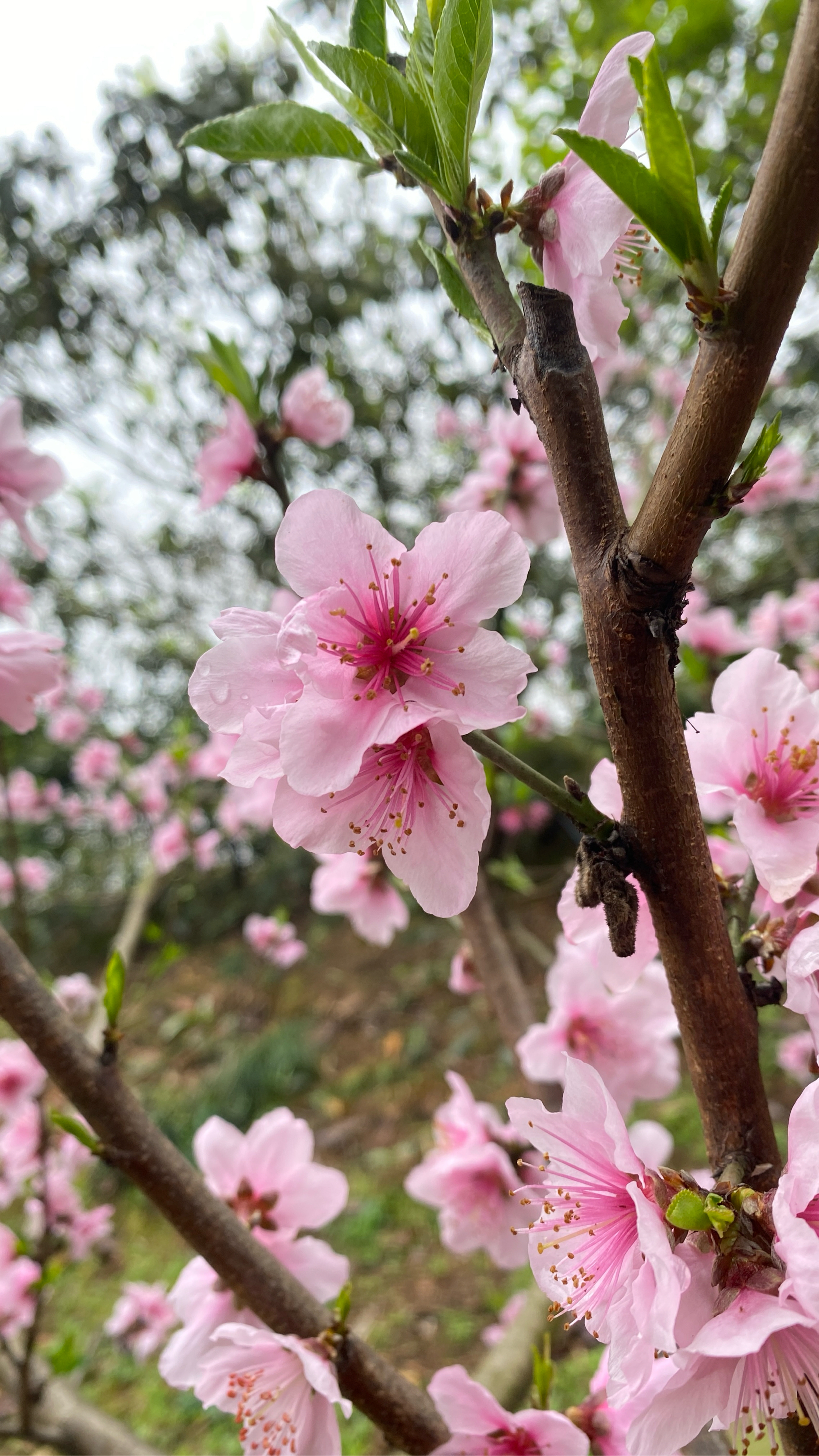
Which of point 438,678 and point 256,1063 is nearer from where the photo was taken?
point 438,678

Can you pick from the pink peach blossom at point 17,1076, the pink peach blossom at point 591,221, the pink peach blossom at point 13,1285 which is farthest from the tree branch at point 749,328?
the pink peach blossom at point 17,1076

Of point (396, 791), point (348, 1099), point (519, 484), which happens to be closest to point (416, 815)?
point (396, 791)

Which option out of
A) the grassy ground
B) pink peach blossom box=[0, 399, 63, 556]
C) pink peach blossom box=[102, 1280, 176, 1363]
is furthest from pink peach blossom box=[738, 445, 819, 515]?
pink peach blossom box=[102, 1280, 176, 1363]

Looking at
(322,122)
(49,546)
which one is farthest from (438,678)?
(49,546)

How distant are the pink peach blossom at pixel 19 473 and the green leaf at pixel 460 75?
0.78m

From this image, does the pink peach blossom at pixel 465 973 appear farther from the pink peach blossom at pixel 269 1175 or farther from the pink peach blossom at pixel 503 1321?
the pink peach blossom at pixel 503 1321

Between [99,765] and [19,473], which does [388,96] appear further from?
[99,765]

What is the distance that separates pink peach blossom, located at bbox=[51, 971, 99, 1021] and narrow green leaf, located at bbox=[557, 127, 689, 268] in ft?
7.18

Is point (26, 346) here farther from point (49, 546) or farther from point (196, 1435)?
point (196, 1435)

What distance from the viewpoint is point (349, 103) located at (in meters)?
0.53

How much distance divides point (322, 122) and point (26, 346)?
570 centimetres

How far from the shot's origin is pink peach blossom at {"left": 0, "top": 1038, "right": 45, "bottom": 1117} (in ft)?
7.67

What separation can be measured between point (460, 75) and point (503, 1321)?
3115 mm

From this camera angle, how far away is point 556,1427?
0.61m
